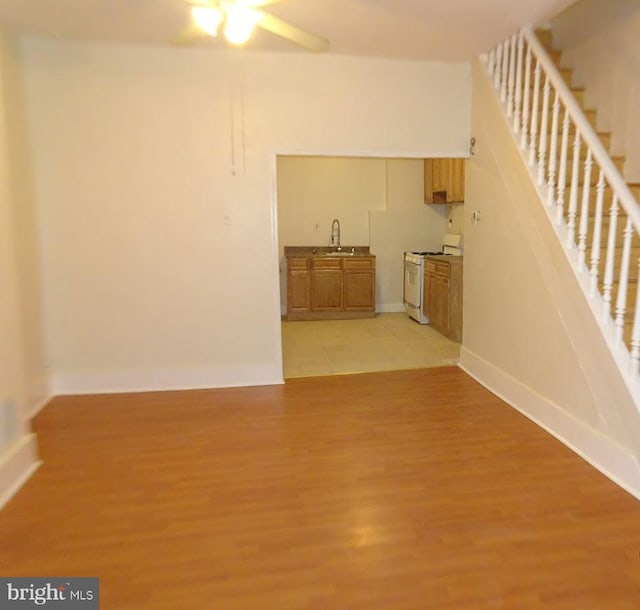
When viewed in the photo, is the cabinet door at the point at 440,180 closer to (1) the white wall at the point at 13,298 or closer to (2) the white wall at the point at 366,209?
(2) the white wall at the point at 366,209

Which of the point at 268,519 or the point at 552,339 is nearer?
the point at 268,519

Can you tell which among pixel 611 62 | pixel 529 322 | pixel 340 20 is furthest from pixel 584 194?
pixel 340 20

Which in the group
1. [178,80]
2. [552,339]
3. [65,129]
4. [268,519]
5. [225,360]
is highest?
[178,80]

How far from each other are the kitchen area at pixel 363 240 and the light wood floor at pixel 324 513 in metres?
2.61

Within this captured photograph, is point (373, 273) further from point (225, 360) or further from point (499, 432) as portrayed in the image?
point (499, 432)

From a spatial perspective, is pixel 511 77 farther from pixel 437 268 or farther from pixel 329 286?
pixel 329 286

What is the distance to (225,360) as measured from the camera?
3951 millimetres

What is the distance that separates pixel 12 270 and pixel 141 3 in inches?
67.5

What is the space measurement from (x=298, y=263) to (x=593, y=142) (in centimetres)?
419

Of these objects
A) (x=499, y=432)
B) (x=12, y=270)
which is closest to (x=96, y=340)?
(x=12, y=270)

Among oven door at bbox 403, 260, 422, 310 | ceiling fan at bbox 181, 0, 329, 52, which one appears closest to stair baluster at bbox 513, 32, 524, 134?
ceiling fan at bbox 181, 0, 329, 52

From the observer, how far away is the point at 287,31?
7.51 ft

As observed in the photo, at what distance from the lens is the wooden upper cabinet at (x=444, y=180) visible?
575cm

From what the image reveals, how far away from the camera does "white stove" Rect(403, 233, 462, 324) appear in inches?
243
